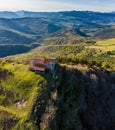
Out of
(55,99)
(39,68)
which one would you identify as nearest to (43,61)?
(39,68)

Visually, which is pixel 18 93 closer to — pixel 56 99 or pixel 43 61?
pixel 56 99

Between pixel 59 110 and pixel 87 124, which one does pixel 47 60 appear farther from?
pixel 87 124

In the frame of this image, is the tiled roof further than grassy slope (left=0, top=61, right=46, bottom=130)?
Yes

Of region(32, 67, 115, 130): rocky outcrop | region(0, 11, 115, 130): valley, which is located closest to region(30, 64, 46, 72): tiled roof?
region(0, 11, 115, 130): valley

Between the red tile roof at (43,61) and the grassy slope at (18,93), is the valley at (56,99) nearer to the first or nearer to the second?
the grassy slope at (18,93)

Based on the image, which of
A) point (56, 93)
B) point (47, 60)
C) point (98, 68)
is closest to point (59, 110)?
point (56, 93)

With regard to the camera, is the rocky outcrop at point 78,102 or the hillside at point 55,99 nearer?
the hillside at point 55,99

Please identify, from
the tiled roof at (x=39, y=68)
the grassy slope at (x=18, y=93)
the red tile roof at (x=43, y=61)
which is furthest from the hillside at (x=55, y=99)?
the red tile roof at (x=43, y=61)

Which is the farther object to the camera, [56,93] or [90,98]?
[90,98]

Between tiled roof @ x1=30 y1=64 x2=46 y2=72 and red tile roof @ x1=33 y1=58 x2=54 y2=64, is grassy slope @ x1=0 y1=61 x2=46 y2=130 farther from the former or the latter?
red tile roof @ x1=33 y1=58 x2=54 y2=64
